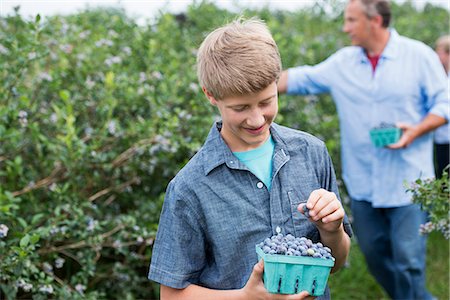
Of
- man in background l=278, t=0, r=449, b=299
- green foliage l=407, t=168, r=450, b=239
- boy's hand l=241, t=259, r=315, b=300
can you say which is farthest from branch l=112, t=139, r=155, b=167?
boy's hand l=241, t=259, r=315, b=300

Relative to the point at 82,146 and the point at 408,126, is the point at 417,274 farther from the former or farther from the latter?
the point at 82,146

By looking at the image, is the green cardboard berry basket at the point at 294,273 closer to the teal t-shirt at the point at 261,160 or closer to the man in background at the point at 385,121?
the teal t-shirt at the point at 261,160

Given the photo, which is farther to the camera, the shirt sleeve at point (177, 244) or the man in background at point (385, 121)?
the man in background at point (385, 121)

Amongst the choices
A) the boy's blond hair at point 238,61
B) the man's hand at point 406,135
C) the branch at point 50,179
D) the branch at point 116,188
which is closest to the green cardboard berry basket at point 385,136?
the man's hand at point 406,135

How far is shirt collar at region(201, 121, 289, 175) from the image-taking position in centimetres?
216

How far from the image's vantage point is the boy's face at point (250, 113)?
2068mm

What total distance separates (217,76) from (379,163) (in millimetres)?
2212

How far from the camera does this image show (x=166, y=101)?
4.04 m

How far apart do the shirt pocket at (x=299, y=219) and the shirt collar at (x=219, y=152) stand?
0.40ft

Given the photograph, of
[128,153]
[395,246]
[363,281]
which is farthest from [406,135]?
[128,153]

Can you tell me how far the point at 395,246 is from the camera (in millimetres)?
4094

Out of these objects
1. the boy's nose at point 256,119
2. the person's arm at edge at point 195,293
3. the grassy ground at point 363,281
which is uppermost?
the boy's nose at point 256,119

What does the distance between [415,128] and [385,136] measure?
0.16 metres

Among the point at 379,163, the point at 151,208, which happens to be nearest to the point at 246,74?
the point at 151,208
